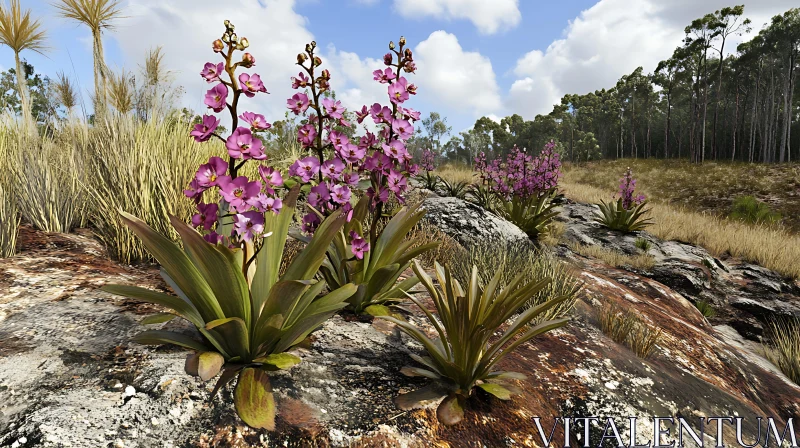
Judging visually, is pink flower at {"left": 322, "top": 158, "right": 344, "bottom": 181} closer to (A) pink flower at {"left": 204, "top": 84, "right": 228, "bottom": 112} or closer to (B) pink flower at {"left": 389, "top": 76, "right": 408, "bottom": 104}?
(B) pink flower at {"left": 389, "top": 76, "right": 408, "bottom": 104}

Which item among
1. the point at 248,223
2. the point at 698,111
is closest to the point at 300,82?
the point at 248,223

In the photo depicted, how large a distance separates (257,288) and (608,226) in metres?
9.76

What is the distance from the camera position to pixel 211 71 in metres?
1.67

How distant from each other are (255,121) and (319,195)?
2.22 ft

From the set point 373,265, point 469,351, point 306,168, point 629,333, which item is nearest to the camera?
point 469,351

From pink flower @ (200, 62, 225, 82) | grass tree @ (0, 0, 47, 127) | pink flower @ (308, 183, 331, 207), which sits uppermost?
grass tree @ (0, 0, 47, 127)

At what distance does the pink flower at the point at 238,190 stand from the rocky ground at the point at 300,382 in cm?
80

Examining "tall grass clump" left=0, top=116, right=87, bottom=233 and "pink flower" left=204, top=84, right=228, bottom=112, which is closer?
"pink flower" left=204, top=84, right=228, bottom=112

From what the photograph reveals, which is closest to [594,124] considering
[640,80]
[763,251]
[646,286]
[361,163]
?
[640,80]

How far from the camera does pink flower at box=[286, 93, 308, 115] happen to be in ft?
7.69

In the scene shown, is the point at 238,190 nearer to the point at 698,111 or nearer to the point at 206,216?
the point at 206,216

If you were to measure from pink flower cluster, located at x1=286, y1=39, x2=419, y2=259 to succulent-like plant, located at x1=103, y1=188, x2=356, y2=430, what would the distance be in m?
0.44

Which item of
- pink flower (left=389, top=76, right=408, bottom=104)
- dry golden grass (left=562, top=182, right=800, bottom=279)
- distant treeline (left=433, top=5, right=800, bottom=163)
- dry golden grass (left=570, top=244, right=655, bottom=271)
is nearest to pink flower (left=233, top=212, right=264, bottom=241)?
pink flower (left=389, top=76, right=408, bottom=104)

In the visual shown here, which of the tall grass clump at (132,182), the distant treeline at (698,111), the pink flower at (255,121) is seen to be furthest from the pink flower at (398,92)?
the distant treeline at (698,111)
